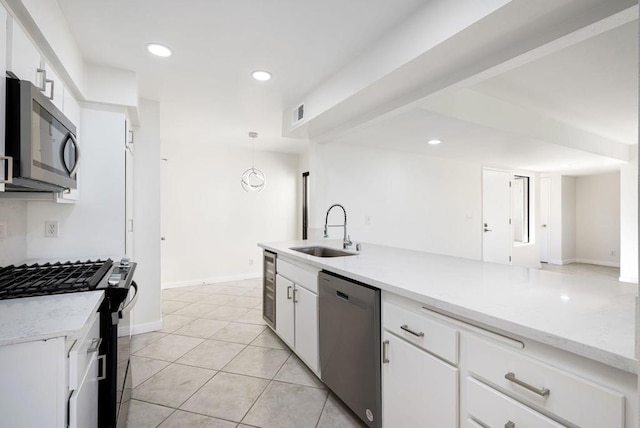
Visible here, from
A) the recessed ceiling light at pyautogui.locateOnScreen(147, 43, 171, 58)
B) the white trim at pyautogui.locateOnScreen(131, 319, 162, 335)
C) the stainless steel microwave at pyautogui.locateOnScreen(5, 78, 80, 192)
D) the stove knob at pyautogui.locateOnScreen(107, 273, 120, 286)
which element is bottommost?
the white trim at pyautogui.locateOnScreen(131, 319, 162, 335)

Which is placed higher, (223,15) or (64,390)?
(223,15)

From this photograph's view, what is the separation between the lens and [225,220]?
5.21m

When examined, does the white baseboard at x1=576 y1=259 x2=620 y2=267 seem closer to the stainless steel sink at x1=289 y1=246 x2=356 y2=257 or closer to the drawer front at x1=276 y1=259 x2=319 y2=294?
the stainless steel sink at x1=289 y1=246 x2=356 y2=257

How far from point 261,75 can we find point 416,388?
7.97 ft

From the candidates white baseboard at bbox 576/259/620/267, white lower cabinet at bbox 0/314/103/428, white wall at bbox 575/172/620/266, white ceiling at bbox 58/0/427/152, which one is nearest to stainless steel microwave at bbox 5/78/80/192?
white lower cabinet at bbox 0/314/103/428

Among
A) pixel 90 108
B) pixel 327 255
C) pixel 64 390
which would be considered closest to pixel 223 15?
pixel 90 108

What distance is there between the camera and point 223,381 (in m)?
2.19

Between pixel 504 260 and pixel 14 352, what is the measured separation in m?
7.13

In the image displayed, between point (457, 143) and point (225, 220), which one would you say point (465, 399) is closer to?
point (457, 143)

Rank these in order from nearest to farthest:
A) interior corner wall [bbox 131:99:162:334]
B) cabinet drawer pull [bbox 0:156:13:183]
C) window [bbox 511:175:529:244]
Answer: cabinet drawer pull [bbox 0:156:13:183] → interior corner wall [bbox 131:99:162:334] → window [bbox 511:175:529:244]

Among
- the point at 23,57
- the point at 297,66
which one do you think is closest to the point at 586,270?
the point at 297,66

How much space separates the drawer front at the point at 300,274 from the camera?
2.16 metres

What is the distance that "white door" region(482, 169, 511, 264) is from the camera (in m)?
5.80

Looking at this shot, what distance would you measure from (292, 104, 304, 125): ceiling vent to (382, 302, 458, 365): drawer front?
2133mm
